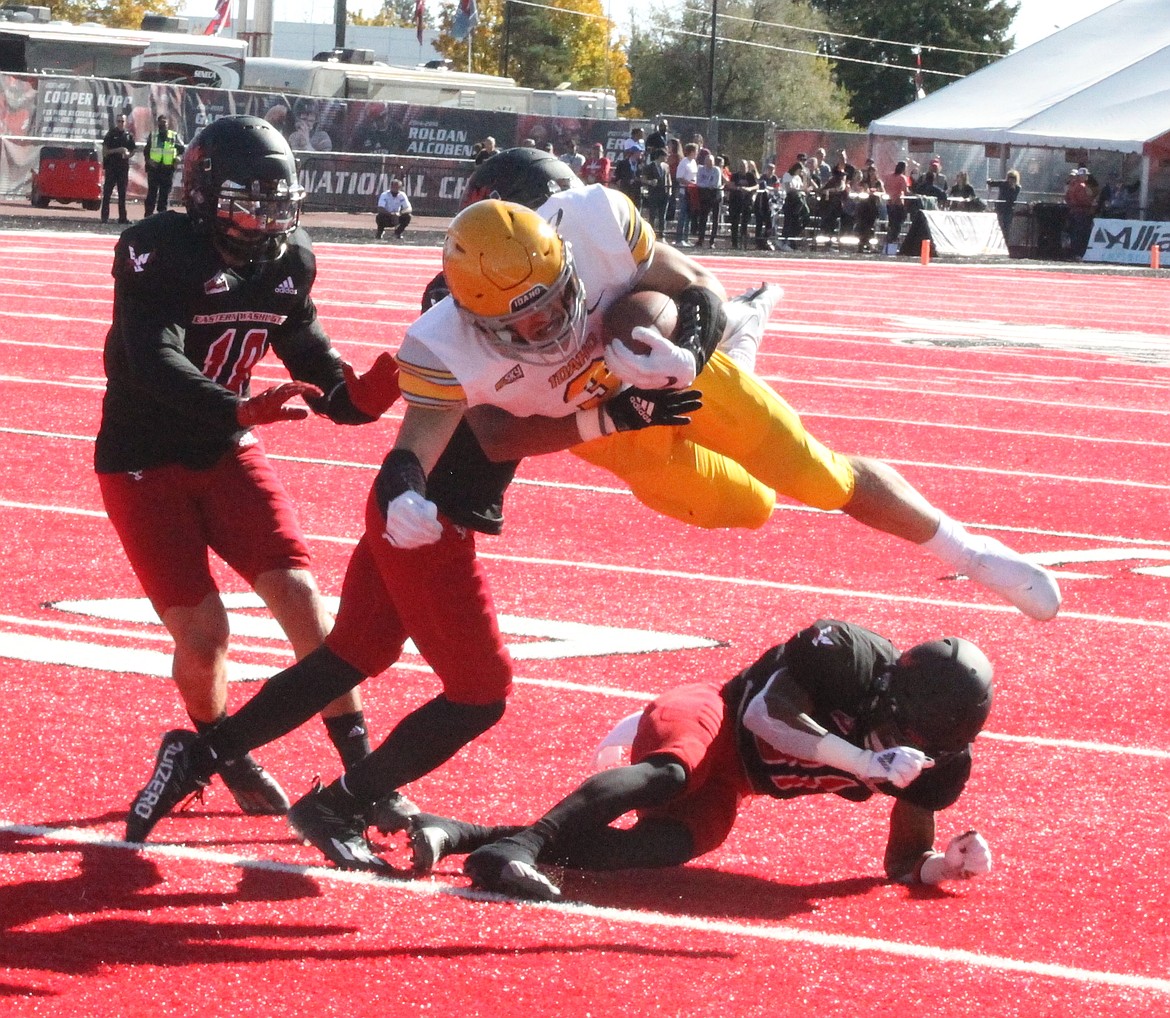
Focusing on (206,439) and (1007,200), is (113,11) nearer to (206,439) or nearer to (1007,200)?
(1007,200)

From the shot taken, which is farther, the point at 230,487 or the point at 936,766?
the point at 230,487

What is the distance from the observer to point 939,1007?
366 cm

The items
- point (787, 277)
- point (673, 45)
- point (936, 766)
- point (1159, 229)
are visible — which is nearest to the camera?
point (936, 766)

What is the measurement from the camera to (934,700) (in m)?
4.18

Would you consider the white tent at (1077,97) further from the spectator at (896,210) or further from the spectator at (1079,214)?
the spectator at (896,210)

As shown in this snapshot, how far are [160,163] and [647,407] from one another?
23005mm

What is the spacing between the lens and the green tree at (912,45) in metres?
83.7

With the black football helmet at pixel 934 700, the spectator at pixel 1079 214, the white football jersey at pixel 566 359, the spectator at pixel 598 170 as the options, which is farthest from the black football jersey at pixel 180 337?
the spectator at pixel 1079 214

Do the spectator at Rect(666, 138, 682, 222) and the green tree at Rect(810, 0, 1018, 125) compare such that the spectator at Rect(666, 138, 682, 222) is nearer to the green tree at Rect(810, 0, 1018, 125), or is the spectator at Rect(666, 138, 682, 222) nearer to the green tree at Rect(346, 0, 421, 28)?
the green tree at Rect(810, 0, 1018, 125)

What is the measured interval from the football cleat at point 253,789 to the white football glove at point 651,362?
140 centimetres

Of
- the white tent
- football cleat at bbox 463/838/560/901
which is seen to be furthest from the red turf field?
the white tent

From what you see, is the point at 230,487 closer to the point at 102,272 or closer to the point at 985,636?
the point at 985,636

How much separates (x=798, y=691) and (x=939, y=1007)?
0.89 meters

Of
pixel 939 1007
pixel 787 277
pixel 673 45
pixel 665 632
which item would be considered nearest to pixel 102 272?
pixel 787 277
